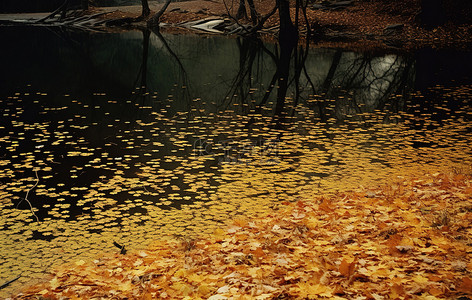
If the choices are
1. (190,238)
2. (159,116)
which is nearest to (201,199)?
(190,238)

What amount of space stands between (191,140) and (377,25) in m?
26.1

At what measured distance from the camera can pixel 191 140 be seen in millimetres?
11102

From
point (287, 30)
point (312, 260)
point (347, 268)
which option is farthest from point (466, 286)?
point (287, 30)

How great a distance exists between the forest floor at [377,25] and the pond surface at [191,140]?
770cm

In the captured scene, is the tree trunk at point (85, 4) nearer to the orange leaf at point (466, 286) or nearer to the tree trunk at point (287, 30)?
the tree trunk at point (287, 30)

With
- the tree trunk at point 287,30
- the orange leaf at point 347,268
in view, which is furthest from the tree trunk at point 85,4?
the orange leaf at point 347,268

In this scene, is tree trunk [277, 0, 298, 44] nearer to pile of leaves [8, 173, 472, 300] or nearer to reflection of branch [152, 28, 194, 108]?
reflection of branch [152, 28, 194, 108]

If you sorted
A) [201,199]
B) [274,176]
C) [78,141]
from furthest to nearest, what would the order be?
[78,141] → [274,176] → [201,199]

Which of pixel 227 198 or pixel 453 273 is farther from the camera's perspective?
pixel 227 198

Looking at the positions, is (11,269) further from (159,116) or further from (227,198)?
(159,116)

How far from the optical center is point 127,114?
1352 cm

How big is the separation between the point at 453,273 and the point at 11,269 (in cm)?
470

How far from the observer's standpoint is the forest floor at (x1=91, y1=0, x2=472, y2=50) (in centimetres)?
2948

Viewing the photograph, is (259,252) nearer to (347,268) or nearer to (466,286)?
(347,268)
